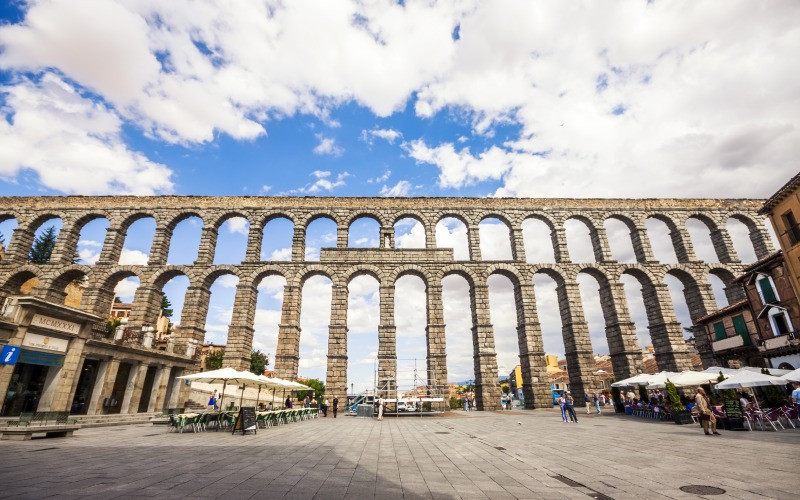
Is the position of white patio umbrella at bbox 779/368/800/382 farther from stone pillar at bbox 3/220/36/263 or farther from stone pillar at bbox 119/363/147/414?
stone pillar at bbox 3/220/36/263

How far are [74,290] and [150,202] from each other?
58.6 feet

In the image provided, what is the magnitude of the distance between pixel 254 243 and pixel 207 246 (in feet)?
12.6

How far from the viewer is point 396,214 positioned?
3191 cm

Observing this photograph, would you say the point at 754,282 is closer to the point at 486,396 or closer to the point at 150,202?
the point at 486,396

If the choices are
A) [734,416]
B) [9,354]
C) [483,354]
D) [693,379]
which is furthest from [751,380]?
[9,354]

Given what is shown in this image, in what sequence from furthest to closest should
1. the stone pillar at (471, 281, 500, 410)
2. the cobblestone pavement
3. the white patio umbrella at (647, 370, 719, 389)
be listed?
the stone pillar at (471, 281, 500, 410), the white patio umbrella at (647, 370, 719, 389), the cobblestone pavement

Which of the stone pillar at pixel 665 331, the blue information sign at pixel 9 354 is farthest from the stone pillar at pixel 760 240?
the blue information sign at pixel 9 354

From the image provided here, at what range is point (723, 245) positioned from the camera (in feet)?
103

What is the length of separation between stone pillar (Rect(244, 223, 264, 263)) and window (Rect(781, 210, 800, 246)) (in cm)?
3451

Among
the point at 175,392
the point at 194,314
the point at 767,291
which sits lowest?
the point at 175,392

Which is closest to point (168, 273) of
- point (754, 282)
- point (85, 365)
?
point (85, 365)

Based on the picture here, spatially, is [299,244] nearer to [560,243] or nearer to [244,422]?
[244,422]

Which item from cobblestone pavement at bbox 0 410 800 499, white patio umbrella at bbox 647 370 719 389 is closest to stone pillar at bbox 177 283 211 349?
cobblestone pavement at bbox 0 410 800 499

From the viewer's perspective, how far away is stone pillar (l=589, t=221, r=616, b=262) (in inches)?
1206
